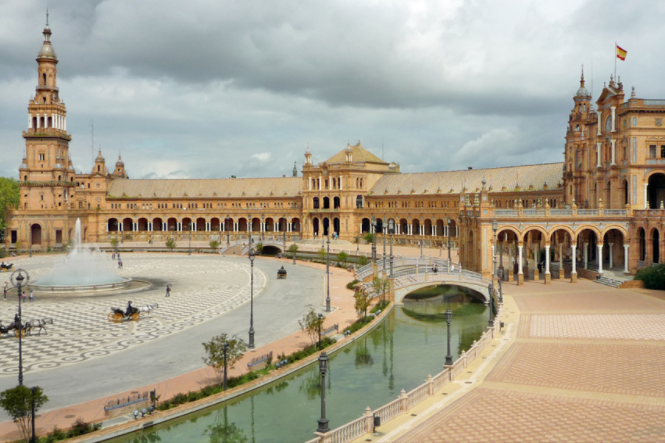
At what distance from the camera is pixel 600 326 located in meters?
38.7

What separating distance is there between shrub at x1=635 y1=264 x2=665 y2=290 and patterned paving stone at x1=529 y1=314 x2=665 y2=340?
13.0m

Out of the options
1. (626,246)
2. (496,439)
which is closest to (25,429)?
(496,439)

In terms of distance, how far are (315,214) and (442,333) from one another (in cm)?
7252

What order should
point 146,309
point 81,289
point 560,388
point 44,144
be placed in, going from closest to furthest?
point 560,388
point 146,309
point 81,289
point 44,144

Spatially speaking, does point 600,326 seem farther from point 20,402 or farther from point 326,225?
point 326,225

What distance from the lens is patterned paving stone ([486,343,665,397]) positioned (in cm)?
2667

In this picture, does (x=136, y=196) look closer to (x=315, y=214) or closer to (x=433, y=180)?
(x=315, y=214)

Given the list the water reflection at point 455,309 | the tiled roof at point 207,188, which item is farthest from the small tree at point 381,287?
the tiled roof at point 207,188

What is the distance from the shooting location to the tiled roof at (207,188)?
416 feet

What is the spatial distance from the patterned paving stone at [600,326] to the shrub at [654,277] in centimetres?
1304

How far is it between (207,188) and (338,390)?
340 feet

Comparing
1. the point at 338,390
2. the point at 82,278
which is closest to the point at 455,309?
the point at 338,390

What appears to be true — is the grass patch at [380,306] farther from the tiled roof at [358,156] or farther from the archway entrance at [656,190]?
the tiled roof at [358,156]

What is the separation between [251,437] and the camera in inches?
989
